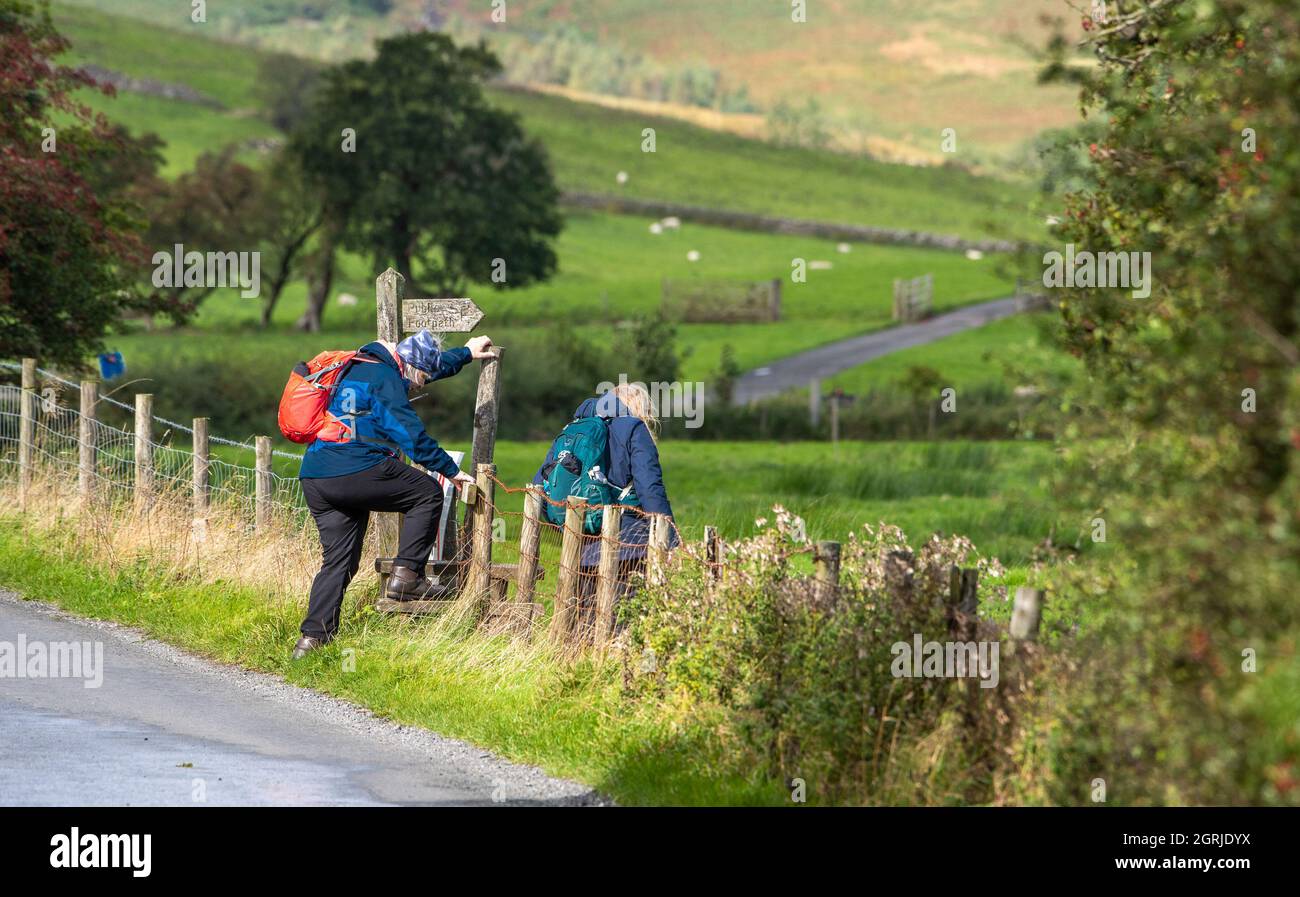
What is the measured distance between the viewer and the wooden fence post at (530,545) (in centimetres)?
1215

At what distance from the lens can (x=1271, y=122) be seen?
5.93 metres

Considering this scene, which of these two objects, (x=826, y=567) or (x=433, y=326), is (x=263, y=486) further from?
(x=826, y=567)

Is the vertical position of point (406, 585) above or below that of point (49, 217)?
below

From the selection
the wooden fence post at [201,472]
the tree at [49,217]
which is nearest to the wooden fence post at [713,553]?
the wooden fence post at [201,472]

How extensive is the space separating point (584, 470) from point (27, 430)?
27.9ft

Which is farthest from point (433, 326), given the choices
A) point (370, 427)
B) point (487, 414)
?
point (370, 427)

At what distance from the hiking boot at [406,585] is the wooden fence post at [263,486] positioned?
2.31 meters

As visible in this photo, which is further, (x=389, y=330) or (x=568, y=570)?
(x=389, y=330)

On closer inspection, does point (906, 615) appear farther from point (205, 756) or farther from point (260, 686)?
point (260, 686)

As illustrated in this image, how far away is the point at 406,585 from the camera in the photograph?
12.4 m

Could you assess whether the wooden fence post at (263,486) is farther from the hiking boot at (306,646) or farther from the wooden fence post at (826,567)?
the wooden fence post at (826,567)

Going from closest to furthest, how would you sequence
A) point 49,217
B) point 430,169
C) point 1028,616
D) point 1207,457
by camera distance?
point 1207,457
point 1028,616
point 49,217
point 430,169
